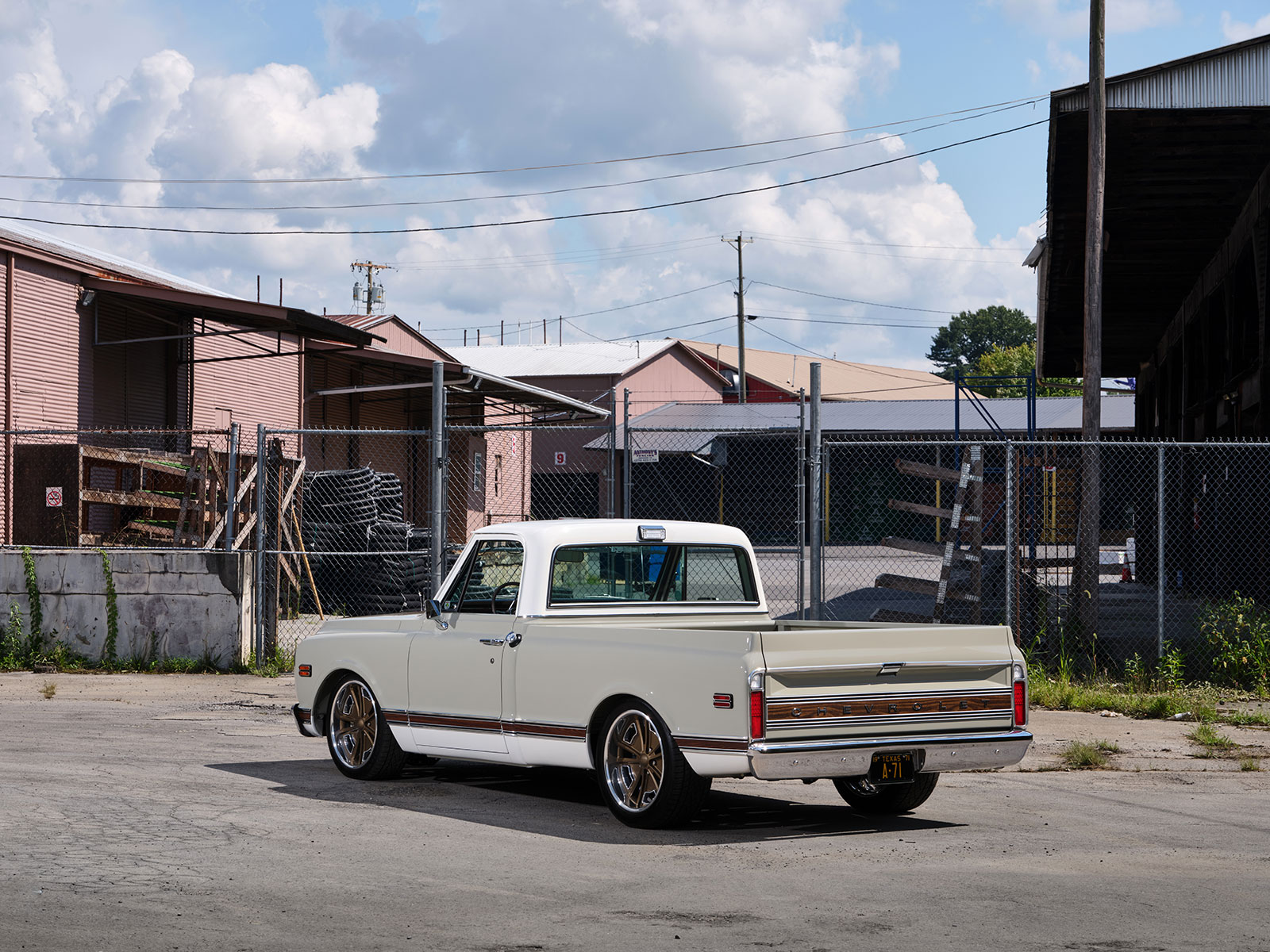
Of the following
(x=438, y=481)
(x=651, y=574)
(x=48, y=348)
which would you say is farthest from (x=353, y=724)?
(x=48, y=348)

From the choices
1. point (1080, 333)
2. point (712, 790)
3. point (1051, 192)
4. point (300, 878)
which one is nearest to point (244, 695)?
point (712, 790)

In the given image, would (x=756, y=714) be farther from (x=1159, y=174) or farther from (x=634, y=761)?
(x=1159, y=174)

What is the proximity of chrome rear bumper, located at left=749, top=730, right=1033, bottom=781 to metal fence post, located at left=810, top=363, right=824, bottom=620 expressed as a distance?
5428mm

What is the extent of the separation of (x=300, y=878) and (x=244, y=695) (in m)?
7.88

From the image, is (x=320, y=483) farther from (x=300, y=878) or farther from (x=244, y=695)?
(x=300, y=878)

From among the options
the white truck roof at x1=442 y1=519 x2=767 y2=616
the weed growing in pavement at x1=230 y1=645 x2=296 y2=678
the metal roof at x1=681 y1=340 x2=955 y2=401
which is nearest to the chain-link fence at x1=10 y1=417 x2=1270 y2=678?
the weed growing in pavement at x1=230 y1=645 x2=296 y2=678

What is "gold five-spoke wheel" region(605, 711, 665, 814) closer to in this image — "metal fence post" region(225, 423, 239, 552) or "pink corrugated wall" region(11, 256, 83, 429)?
"metal fence post" region(225, 423, 239, 552)

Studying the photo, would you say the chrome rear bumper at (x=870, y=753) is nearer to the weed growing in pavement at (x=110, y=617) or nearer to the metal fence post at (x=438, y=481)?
the metal fence post at (x=438, y=481)

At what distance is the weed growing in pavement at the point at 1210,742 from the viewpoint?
10969mm

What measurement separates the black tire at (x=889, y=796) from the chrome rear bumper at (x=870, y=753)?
517mm

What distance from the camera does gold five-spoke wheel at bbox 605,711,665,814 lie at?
775 centimetres

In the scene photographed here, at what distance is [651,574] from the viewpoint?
927 centimetres

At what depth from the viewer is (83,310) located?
23.9 m

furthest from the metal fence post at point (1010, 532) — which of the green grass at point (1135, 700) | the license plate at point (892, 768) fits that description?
the license plate at point (892, 768)
